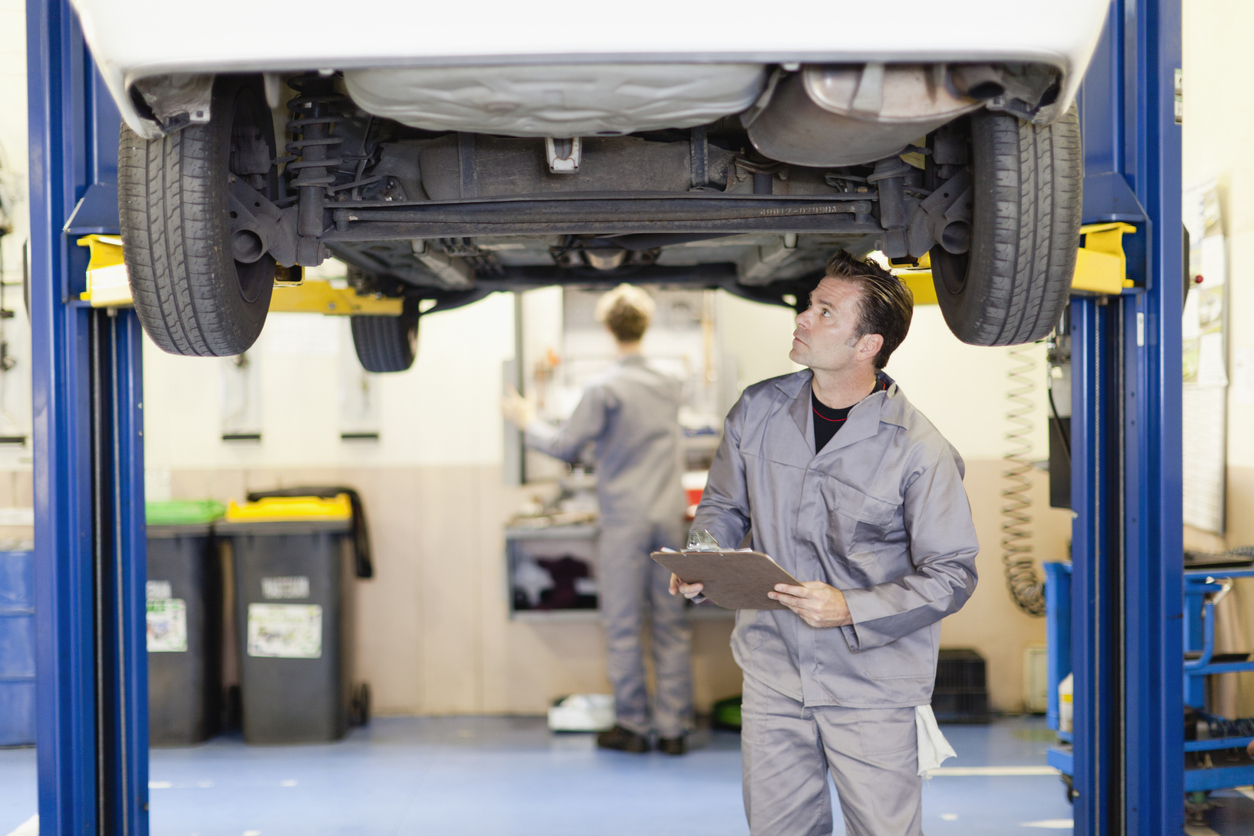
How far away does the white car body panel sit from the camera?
1.26m

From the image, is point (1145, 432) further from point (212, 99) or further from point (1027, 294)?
point (212, 99)

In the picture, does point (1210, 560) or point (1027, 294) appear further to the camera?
point (1210, 560)

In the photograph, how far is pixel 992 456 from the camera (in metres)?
4.50

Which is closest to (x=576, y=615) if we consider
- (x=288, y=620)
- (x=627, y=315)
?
(x=288, y=620)

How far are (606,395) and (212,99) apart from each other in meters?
2.48

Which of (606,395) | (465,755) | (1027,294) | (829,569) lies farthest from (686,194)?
(465,755)

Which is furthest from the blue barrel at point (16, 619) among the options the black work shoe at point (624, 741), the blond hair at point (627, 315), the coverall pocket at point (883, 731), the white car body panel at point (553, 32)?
the coverall pocket at point (883, 731)

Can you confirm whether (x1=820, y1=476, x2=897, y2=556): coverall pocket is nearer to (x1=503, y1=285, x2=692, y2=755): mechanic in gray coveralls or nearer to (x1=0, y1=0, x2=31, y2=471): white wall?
(x1=503, y1=285, x2=692, y2=755): mechanic in gray coveralls

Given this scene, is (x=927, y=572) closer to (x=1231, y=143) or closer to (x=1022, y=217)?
(x=1022, y=217)

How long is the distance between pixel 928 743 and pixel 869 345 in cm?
85

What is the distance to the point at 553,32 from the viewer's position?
1.27 meters

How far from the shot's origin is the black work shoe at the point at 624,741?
4078mm

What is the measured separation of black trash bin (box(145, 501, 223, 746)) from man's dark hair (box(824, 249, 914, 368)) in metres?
3.23

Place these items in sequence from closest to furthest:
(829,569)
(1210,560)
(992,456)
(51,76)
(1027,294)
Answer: (1027,294), (829,569), (51,76), (1210,560), (992,456)
